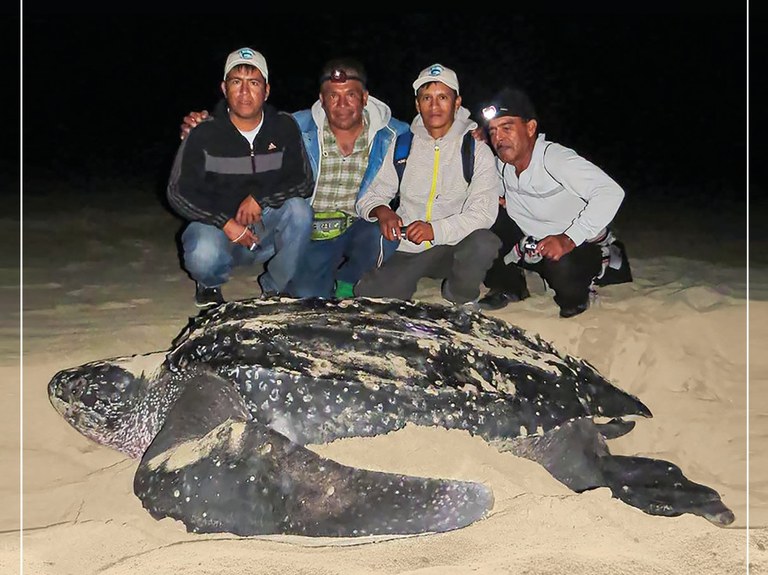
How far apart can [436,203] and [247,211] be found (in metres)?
0.67

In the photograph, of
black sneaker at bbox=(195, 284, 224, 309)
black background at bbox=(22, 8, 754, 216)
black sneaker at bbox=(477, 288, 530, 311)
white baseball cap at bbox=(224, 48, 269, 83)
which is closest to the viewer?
white baseball cap at bbox=(224, 48, 269, 83)

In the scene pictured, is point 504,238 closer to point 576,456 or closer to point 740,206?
point 576,456

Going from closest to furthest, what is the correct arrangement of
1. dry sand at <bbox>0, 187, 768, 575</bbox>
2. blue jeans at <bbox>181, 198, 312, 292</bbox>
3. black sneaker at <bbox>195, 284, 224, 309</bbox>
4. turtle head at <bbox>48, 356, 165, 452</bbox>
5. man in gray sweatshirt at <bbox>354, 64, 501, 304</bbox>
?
dry sand at <bbox>0, 187, 768, 575</bbox>, turtle head at <bbox>48, 356, 165, 452</bbox>, man in gray sweatshirt at <bbox>354, 64, 501, 304</bbox>, blue jeans at <bbox>181, 198, 312, 292</bbox>, black sneaker at <bbox>195, 284, 224, 309</bbox>

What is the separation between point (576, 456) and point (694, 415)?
0.74 meters

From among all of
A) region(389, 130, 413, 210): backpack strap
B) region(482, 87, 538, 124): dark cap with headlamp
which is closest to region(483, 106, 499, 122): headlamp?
region(482, 87, 538, 124): dark cap with headlamp

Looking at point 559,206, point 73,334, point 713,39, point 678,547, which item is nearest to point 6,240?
point 73,334

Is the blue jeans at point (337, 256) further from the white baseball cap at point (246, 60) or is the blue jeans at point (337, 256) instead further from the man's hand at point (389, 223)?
the white baseball cap at point (246, 60)

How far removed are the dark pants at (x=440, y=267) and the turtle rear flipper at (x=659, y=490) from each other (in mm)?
1100

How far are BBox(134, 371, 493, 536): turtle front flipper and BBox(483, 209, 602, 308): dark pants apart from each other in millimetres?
1528

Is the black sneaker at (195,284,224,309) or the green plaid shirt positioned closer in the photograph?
the green plaid shirt

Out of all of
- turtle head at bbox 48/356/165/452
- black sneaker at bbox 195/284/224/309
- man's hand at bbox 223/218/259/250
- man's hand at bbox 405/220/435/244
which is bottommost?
turtle head at bbox 48/356/165/452

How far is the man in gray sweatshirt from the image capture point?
2979 mm

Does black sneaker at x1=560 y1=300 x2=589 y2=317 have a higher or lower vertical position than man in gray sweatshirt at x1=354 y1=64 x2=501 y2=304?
lower

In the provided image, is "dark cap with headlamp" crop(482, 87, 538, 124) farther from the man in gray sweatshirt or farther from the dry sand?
the dry sand
